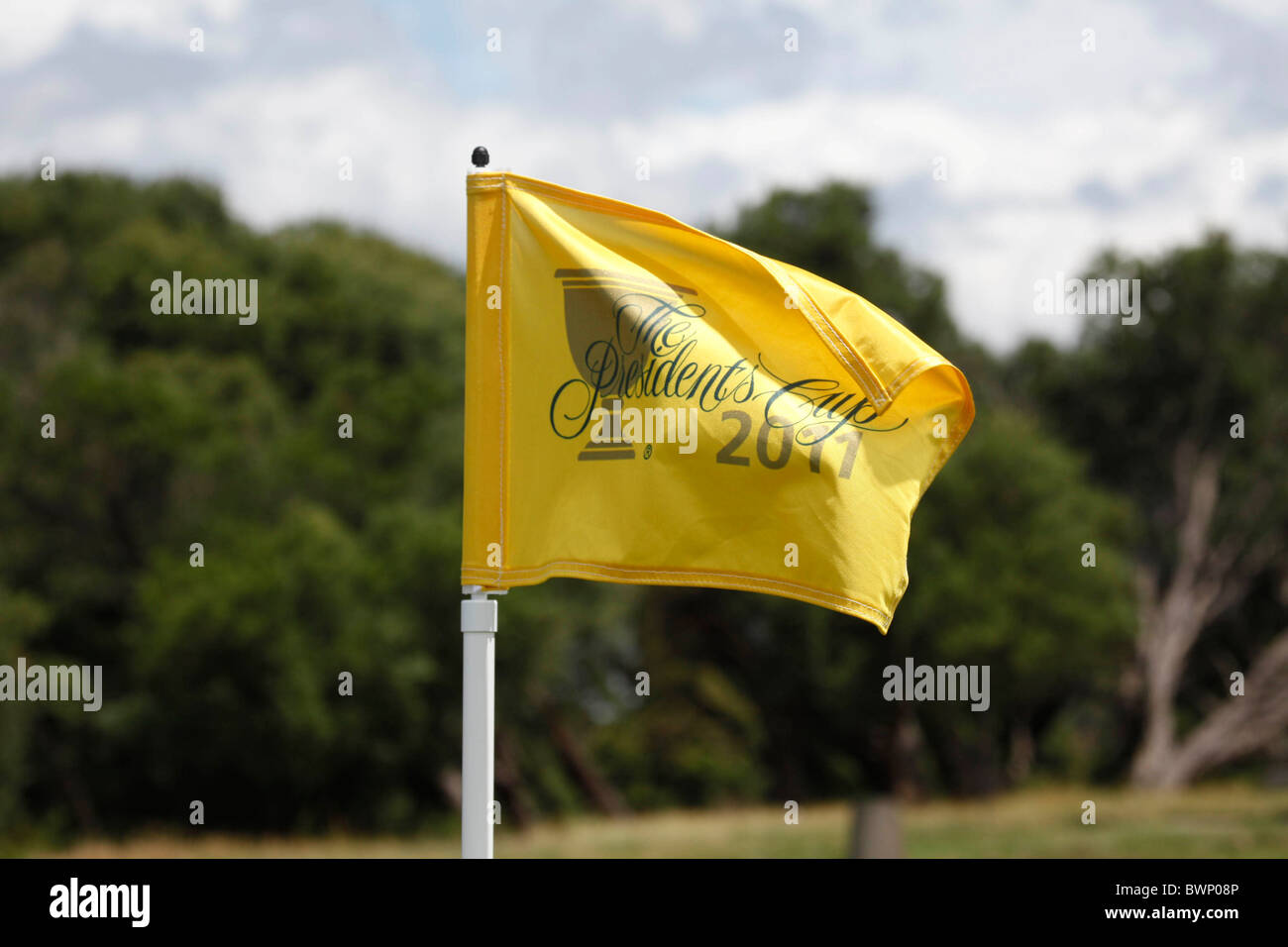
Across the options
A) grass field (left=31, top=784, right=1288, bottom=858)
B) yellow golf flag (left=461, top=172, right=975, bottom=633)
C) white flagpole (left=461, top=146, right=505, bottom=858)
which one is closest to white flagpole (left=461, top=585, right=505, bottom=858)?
white flagpole (left=461, top=146, right=505, bottom=858)

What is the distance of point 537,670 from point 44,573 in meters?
11.7

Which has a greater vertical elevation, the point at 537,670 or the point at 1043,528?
the point at 1043,528

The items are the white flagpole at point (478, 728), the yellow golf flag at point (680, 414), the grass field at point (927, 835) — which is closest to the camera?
the white flagpole at point (478, 728)

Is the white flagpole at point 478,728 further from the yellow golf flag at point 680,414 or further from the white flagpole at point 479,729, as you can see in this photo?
the yellow golf flag at point 680,414

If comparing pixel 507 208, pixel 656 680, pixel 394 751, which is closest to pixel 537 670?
pixel 394 751

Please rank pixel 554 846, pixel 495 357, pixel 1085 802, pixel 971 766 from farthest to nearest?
pixel 971 766
pixel 1085 802
pixel 554 846
pixel 495 357

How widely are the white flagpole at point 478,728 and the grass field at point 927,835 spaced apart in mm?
16814

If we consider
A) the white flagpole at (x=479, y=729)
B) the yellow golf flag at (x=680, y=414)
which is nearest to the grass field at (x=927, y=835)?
the yellow golf flag at (x=680, y=414)

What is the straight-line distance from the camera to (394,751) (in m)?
27.3

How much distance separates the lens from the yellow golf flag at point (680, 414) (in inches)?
238

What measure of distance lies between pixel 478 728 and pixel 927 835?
67.3 ft

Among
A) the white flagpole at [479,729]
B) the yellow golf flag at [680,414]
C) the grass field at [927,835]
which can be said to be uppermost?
the yellow golf flag at [680,414]

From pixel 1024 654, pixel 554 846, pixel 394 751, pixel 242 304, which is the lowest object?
pixel 554 846
